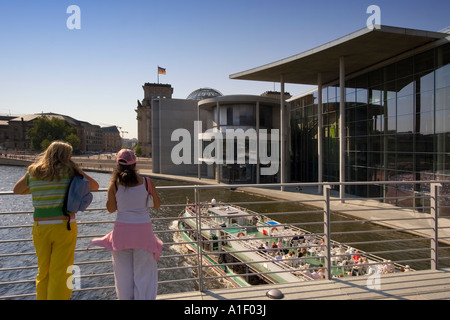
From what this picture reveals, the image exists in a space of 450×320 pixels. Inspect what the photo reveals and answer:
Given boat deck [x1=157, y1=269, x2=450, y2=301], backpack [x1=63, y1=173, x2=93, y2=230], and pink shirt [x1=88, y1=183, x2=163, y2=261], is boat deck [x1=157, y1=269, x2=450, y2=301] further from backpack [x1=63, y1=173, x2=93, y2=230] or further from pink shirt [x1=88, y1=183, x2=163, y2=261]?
backpack [x1=63, y1=173, x2=93, y2=230]

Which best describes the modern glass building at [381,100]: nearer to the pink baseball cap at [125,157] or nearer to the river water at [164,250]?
the river water at [164,250]

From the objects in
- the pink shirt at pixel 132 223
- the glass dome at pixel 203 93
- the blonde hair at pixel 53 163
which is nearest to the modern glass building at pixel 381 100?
the pink shirt at pixel 132 223

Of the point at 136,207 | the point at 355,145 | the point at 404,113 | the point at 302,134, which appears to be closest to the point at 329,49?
the point at 404,113

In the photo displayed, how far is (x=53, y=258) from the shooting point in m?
3.05

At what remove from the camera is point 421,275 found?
456 centimetres

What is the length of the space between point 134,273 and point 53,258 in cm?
76

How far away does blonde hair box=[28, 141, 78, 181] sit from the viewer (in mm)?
3035

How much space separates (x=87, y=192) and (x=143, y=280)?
100 cm

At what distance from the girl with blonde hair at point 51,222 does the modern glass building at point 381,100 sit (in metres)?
19.6

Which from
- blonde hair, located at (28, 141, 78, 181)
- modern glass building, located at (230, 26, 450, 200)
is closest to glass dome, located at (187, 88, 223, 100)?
modern glass building, located at (230, 26, 450, 200)

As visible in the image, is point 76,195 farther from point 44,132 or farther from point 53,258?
point 44,132

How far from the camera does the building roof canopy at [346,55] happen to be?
18.5 metres

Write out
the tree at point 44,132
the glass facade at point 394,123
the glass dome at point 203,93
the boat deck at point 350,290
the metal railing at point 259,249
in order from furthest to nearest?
the tree at point 44,132 < the glass dome at point 203,93 < the glass facade at point 394,123 < the metal railing at point 259,249 < the boat deck at point 350,290

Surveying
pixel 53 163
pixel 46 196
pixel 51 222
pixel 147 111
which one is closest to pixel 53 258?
pixel 51 222
